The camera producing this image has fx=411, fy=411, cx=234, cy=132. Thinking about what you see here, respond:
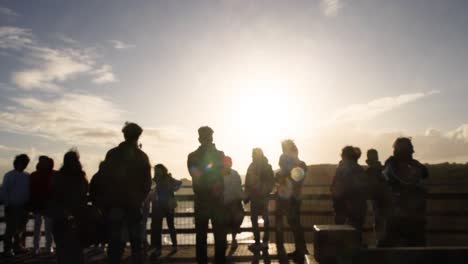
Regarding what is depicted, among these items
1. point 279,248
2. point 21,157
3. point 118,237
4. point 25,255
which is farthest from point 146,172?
point 25,255

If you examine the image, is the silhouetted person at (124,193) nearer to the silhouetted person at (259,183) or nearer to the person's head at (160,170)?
the silhouetted person at (259,183)

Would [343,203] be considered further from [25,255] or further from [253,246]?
[25,255]

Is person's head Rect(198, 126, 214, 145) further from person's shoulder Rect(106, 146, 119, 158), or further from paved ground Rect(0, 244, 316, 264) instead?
paved ground Rect(0, 244, 316, 264)

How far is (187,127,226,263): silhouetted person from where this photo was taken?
A: 5.94 meters

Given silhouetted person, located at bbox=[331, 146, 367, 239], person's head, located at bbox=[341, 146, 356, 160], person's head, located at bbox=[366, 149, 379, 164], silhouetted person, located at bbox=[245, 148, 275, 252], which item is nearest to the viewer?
silhouetted person, located at bbox=[331, 146, 367, 239]

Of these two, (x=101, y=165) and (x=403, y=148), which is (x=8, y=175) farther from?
(x=403, y=148)

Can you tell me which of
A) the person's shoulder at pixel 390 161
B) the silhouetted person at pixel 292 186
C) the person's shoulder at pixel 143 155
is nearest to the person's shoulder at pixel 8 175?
the person's shoulder at pixel 143 155

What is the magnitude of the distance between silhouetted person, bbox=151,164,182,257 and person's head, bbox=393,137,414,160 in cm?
538

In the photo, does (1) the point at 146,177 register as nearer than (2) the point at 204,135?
Yes

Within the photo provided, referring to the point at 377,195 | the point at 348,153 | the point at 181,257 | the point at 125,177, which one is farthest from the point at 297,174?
the point at 125,177

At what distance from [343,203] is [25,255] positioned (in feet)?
22.7

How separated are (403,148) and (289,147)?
2573 millimetres

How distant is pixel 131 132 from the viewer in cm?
568

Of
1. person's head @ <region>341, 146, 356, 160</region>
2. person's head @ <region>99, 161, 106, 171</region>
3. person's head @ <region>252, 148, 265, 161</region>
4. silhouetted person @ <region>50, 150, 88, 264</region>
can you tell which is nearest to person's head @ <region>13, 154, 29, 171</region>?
silhouetted person @ <region>50, 150, 88, 264</region>
